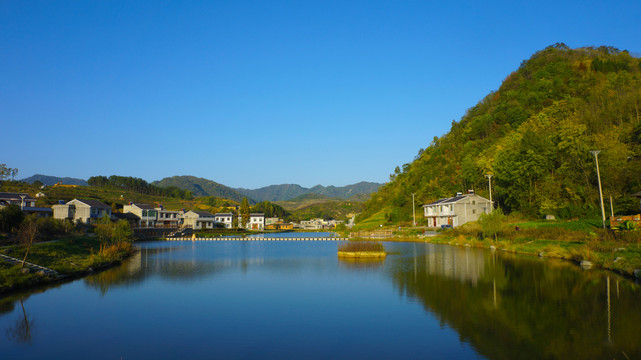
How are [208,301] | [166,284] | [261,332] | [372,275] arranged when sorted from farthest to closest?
[372,275] → [166,284] → [208,301] → [261,332]

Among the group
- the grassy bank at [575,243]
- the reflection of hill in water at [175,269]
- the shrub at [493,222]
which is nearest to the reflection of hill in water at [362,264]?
the reflection of hill in water at [175,269]

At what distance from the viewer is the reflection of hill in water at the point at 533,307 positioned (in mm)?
10016

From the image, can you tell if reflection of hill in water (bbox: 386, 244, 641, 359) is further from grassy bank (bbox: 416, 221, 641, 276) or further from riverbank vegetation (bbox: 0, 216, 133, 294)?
riverbank vegetation (bbox: 0, 216, 133, 294)

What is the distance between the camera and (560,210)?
4147 centimetres

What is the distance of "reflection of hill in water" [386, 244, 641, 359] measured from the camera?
394 inches

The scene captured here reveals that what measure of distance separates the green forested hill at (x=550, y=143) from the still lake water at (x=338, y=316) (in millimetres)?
23083

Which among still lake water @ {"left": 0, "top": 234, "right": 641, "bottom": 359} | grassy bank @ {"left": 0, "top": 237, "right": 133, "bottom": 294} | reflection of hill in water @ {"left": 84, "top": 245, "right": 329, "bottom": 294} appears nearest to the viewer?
still lake water @ {"left": 0, "top": 234, "right": 641, "bottom": 359}

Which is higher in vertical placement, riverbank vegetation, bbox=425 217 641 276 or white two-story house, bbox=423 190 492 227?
white two-story house, bbox=423 190 492 227

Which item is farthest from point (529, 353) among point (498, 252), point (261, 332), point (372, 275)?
point (498, 252)

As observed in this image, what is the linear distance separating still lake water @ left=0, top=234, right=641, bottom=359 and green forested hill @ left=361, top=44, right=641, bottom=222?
2308 centimetres

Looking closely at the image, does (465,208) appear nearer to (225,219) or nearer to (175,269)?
(175,269)

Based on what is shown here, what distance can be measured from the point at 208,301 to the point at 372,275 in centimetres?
1039

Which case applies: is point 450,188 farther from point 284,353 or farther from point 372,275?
point 284,353

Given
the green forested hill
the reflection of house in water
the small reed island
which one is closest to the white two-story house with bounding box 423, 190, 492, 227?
the green forested hill
